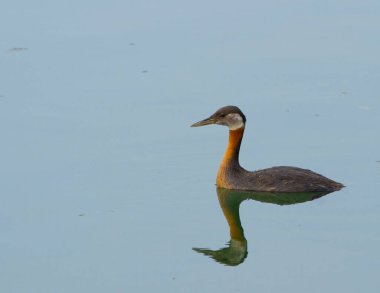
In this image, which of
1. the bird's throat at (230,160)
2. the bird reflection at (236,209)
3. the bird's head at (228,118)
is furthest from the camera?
the bird's head at (228,118)

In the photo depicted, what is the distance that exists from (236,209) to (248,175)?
59cm

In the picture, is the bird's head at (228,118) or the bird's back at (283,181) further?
the bird's head at (228,118)

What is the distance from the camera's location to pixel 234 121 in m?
13.2

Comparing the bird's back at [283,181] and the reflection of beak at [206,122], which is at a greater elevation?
the reflection of beak at [206,122]

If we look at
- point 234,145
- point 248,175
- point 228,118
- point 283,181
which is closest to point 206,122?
point 228,118

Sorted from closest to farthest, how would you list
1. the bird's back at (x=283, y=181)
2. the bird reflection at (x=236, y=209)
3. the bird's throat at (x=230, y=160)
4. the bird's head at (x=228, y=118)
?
the bird reflection at (x=236, y=209) < the bird's back at (x=283, y=181) < the bird's throat at (x=230, y=160) < the bird's head at (x=228, y=118)

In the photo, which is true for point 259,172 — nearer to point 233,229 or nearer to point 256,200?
point 256,200

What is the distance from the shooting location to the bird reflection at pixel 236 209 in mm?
11133

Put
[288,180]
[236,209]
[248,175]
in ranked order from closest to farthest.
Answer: [236,209], [288,180], [248,175]

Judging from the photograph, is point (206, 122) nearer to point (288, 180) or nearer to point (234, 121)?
point (234, 121)

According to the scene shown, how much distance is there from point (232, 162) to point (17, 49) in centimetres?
446

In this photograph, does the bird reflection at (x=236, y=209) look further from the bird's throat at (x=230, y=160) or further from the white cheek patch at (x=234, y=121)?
the white cheek patch at (x=234, y=121)

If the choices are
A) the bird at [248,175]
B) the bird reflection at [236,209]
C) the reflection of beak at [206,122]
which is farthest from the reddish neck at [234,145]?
the bird reflection at [236,209]

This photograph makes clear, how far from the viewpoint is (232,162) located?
13102 millimetres
